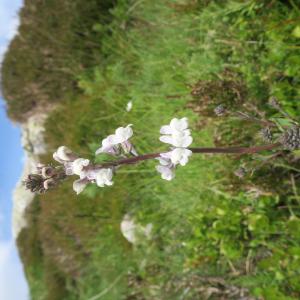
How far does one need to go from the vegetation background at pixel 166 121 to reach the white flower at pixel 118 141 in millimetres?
722

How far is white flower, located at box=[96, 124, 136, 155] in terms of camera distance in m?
1.21

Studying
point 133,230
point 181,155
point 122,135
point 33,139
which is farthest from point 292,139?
point 33,139

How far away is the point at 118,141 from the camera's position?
1205mm

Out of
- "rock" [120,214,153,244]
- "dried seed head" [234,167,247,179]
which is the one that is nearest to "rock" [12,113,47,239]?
"rock" [120,214,153,244]

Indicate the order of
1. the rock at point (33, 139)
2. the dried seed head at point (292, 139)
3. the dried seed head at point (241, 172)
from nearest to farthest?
the dried seed head at point (292, 139), the dried seed head at point (241, 172), the rock at point (33, 139)

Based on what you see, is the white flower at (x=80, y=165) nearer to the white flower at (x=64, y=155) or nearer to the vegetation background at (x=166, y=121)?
the white flower at (x=64, y=155)

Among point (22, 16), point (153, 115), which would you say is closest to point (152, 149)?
point (153, 115)

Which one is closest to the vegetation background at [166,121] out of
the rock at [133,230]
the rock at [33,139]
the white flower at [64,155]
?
the rock at [133,230]

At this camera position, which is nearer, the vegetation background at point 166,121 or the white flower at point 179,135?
the white flower at point 179,135

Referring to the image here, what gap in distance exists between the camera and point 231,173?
2666 millimetres

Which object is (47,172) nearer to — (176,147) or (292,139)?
(176,147)

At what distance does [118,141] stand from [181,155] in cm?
18

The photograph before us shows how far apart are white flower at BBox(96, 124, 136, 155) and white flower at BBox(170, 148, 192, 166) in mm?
139

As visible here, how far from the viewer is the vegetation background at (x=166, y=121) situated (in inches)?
99.5
